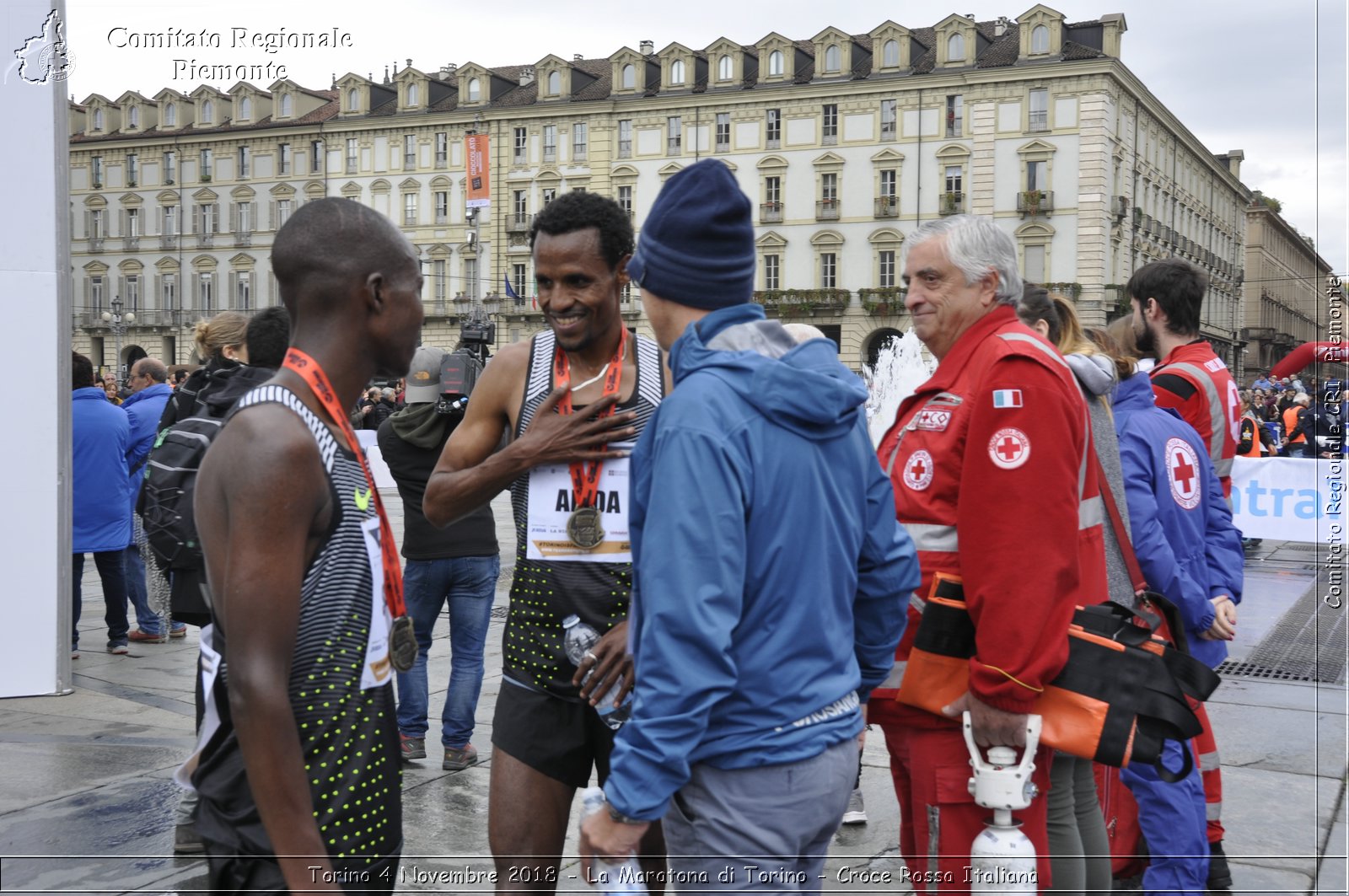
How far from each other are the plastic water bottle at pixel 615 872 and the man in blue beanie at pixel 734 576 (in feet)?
0.09

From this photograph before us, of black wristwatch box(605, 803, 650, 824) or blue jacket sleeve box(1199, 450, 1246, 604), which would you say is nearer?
black wristwatch box(605, 803, 650, 824)

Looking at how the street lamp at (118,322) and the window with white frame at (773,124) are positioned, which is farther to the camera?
the window with white frame at (773,124)

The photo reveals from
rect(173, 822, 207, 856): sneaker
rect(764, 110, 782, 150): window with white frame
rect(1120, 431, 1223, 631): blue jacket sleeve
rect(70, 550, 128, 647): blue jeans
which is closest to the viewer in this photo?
rect(1120, 431, 1223, 631): blue jacket sleeve

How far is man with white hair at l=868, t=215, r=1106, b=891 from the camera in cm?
265

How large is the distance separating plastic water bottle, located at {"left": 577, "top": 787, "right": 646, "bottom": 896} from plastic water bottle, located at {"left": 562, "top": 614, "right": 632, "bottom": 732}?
0.77 meters

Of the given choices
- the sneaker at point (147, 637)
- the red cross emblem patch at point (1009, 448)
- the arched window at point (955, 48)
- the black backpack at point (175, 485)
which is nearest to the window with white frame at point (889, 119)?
the arched window at point (955, 48)

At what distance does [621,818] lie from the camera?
1917 millimetres

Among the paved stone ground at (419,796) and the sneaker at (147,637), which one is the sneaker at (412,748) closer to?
the paved stone ground at (419,796)

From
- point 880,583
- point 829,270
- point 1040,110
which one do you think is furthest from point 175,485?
point 829,270

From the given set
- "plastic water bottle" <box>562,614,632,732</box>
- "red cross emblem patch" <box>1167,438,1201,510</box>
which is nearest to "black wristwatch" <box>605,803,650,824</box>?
"plastic water bottle" <box>562,614,632,732</box>

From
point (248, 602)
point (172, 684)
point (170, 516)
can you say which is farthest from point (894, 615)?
point (172, 684)

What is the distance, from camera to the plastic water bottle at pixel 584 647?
2795mm

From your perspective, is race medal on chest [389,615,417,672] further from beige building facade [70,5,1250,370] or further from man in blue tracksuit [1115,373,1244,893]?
beige building facade [70,5,1250,370]

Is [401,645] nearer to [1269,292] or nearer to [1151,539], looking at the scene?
[1151,539]
